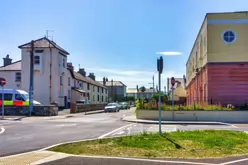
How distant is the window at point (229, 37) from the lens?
2900 cm

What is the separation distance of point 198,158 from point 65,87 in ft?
145

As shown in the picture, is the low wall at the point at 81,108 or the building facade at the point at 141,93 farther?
the building facade at the point at 141,93

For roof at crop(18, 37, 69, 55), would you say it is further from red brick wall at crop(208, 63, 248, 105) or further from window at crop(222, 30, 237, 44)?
window at crop(222, 30, 237, 44)

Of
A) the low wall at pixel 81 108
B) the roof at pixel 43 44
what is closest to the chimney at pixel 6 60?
the roof at pixel 43 44

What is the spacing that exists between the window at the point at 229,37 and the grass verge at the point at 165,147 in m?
19.2

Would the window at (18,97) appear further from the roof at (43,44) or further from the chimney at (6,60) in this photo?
the chimney at (6,60)

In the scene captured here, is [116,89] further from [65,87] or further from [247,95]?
[247,95]

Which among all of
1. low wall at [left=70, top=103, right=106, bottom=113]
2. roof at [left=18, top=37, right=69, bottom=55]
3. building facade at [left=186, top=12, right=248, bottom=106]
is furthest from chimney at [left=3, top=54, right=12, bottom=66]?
building facade at [left=186, top=12, right=248, bottom=106]

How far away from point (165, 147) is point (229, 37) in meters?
22.3

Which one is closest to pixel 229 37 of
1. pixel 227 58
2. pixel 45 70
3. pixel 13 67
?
pixel 227 58

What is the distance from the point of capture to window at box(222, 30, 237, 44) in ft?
95.1

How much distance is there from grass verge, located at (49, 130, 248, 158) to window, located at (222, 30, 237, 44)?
19.2 m

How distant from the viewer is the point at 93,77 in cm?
8500

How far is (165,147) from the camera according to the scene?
386 inches
